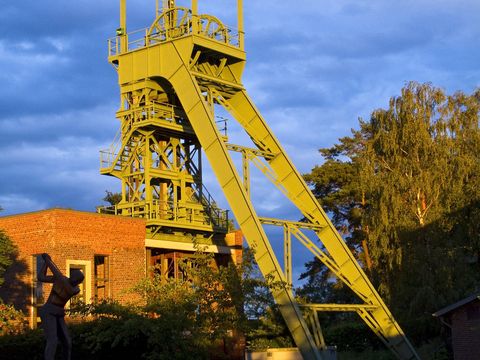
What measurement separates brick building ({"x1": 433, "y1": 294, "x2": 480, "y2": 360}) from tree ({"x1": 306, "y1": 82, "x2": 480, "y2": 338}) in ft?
22.7

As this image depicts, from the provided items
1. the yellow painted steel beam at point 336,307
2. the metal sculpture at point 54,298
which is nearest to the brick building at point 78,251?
the yellow painted steel beam at point 336,307

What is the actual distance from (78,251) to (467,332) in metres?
15.9

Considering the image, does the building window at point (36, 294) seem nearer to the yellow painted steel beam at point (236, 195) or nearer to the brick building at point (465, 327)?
the yellow painted steel beam at point (236, 195)

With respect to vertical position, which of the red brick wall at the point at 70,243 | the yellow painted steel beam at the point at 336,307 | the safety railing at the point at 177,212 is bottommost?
the yellow painted steel beam at the point at 336,307

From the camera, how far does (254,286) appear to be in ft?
109

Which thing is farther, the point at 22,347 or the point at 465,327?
the point at 465,327

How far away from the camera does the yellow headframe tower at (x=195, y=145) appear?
39969 millimetres

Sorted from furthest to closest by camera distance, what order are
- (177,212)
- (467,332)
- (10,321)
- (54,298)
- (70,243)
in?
(177,212) < (70,243) < (467,332) < (10,321) < (54,298)

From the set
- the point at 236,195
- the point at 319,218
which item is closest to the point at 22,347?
the point at 236,195

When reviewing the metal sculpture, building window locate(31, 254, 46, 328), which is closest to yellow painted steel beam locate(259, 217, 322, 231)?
building window locate(31, 254, 46, 328)

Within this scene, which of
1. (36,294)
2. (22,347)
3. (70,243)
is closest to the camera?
(22,347)

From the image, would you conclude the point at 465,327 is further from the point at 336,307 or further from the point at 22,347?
the point at 22,347

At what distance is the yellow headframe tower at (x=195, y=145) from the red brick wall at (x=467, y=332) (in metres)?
4.85

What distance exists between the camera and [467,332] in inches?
1373
